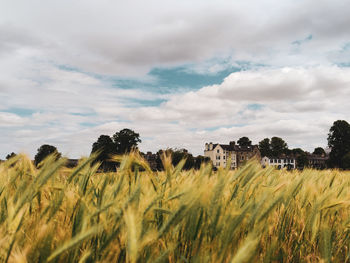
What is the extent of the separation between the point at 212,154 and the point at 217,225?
97.1 m

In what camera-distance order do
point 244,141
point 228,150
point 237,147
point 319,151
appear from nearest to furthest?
point 228,150 < point 237,147 < point 244,141 < point 319,151

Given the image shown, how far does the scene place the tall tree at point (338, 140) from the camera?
6181cm

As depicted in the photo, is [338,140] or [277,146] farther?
[277,146]

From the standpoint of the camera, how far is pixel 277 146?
103500mm

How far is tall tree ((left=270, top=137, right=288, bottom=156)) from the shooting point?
102m

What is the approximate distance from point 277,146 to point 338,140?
40108mm

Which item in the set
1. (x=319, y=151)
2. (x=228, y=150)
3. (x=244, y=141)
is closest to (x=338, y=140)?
(x=228, y=150)

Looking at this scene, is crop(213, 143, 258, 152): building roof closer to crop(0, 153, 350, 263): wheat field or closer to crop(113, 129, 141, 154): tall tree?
crop(113, 129, 141, 154): tall tree

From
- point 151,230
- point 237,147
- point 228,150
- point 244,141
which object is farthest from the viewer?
point 244,141

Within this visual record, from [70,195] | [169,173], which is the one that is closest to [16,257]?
[70,195]

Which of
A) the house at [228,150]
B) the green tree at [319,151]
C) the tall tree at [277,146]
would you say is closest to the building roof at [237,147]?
the house at [228,150]

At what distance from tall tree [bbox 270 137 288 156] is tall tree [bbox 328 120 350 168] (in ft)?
122

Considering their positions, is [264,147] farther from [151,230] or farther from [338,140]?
[151,230]

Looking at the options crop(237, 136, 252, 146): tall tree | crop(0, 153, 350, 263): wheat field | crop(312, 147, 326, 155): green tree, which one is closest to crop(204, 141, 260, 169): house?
crop(237, 136, 252, 146): tall tree
